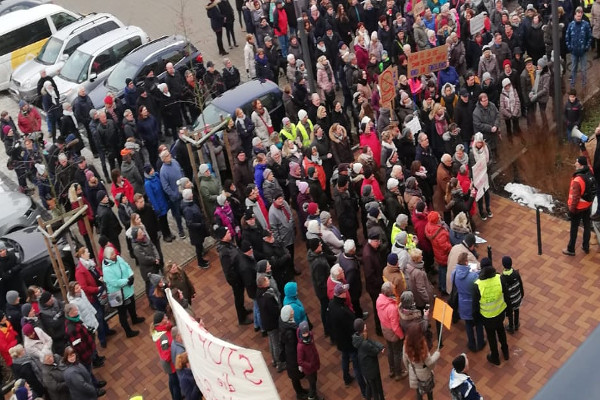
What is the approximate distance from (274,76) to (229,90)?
233 cm

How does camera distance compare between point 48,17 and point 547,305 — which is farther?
point 48,17

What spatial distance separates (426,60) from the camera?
17.4m

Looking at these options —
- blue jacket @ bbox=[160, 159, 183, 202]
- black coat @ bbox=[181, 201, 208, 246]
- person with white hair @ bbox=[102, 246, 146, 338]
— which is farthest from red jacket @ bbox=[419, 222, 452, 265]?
blue jacket @ bbox=[160, 159, 183, 202]

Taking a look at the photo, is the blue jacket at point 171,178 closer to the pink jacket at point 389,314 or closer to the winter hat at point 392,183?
the winter hat at point 392,183

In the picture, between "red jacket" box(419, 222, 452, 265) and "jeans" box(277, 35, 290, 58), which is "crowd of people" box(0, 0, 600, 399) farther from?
"jeans" box(277, 35, 290, 58)

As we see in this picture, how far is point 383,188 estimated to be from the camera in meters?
15.9

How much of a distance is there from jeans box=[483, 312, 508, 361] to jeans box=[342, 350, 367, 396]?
75.0 inches

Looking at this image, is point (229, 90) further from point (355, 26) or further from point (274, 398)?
point (274, 398)

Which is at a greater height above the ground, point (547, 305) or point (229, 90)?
point (229, 90)

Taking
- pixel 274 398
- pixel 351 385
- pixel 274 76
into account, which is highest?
pixel 274 398

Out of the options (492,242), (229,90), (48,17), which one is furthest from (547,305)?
(48,17)

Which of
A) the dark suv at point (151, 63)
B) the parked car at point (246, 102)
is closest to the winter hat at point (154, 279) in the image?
the parked car at point (246, 102)

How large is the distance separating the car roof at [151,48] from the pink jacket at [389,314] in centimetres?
1139

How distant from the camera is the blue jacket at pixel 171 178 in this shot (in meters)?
15.3
